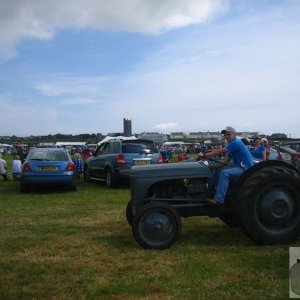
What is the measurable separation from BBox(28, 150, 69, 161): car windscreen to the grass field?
5.83m

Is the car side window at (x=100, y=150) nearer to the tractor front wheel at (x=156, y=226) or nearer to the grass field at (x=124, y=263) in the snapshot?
the grass field at (x=124, y=263)

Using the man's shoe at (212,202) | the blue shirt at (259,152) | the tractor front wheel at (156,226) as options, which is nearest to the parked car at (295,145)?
the blue shirt at (259,152)

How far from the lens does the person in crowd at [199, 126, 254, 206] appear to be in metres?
7.27

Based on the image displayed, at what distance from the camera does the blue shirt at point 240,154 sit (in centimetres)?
745

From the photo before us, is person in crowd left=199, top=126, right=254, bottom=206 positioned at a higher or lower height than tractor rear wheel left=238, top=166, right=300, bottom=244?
higher

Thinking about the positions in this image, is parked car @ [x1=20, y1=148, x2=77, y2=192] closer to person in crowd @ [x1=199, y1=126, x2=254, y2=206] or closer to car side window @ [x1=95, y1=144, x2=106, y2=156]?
car side window @ [x1=95, y1=144, x2=106, y2=156]

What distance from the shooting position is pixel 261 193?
23.3 feet

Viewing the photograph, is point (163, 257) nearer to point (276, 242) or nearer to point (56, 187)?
point (276, 242)

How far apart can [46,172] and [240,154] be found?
9.04m

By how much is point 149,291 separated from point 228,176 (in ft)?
8.56

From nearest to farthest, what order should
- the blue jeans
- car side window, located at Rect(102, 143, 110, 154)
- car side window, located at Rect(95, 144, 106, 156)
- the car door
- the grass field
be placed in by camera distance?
the grass field
the blue jeans
car side window, located at Rect(102, 143, 110, 154)
the car door
car side window, located at Rect(95, 144, 106, 156)

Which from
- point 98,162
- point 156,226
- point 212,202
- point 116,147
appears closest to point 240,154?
point 212,202

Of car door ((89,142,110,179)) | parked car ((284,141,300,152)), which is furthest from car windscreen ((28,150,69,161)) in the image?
parked car ((284,141,300,152))

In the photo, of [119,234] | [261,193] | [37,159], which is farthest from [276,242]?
[37,159]
